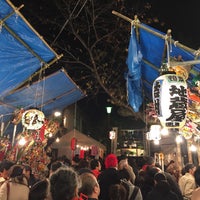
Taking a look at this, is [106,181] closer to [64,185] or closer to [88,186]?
[88,186]

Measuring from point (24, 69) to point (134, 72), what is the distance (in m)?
3.91

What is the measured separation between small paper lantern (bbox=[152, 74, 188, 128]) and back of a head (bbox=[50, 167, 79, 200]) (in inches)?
143

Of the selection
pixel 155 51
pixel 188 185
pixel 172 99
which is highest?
pixel 155 51

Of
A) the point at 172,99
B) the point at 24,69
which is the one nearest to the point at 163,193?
the point at 172,99

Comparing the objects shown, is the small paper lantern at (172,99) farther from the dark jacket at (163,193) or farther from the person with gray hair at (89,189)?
the person with gray hair at (89,189)

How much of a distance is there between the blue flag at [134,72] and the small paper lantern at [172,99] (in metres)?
1.48

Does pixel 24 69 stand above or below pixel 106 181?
above

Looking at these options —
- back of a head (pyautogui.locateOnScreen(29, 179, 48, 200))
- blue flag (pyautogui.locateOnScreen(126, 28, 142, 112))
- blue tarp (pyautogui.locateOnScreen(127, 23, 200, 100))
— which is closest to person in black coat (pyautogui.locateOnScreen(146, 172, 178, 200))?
back of a head (pyautogui.locateOnScreen(29, 179, 48, 200))

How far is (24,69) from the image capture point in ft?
27.6

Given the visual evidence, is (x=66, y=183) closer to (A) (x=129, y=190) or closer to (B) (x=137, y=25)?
(A) (x=129, y=190)

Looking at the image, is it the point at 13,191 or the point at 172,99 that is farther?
the point at 172,99

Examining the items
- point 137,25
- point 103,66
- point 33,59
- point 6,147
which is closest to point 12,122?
point 6,147

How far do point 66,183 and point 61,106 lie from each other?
12020mm

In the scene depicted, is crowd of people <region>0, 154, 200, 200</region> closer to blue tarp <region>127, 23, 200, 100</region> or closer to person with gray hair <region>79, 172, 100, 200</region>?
person with gray hair <region>79, 172, 100, 200</region>
